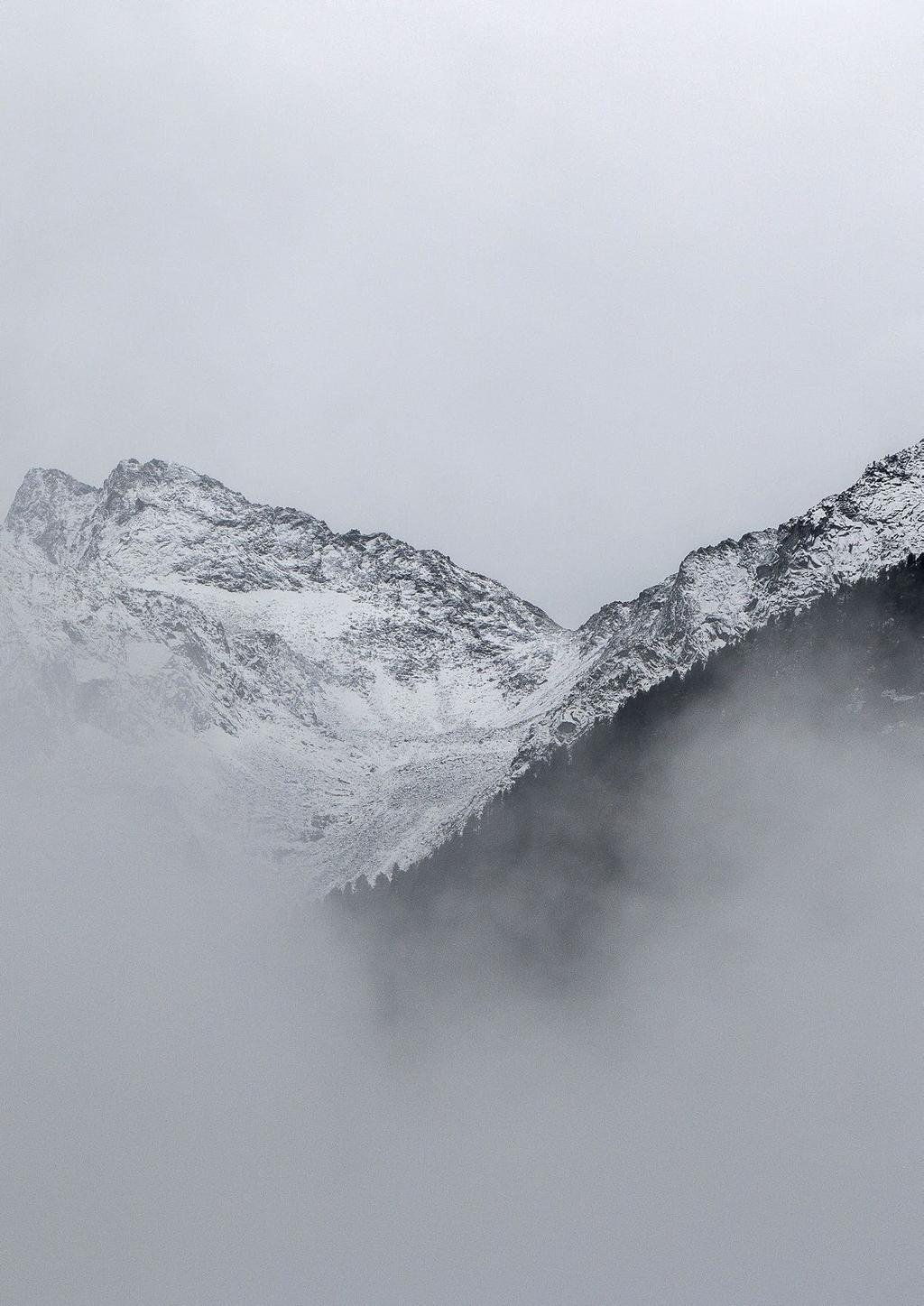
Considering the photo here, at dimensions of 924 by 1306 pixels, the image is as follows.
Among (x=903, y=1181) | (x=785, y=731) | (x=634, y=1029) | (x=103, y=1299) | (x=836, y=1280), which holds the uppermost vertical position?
(x=785, y=731)

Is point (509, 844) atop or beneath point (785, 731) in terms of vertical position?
beneath

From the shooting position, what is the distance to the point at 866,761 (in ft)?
513

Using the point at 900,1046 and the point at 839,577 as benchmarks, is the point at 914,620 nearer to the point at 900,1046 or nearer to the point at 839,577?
the point at 839,577

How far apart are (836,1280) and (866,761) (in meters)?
53.9

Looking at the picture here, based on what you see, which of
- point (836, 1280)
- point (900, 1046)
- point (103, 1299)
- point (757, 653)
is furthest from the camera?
point (103, 1299)

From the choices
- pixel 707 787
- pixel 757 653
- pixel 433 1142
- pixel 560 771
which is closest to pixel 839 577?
pixel 757 653

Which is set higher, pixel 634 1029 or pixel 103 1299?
pixel 634 1029

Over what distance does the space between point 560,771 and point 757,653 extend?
35404 mm

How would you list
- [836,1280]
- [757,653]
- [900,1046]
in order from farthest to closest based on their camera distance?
[757,653] → [900,1046] → [836,1280]

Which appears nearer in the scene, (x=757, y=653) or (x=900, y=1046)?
(x=900, y=1046)

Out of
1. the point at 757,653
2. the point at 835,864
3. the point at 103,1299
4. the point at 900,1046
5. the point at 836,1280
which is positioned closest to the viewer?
the point at 836,1280

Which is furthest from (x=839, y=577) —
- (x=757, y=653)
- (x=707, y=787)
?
(x=707, y=787)

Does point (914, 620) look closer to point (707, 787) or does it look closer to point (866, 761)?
point (866, 761)

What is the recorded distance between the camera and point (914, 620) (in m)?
142
